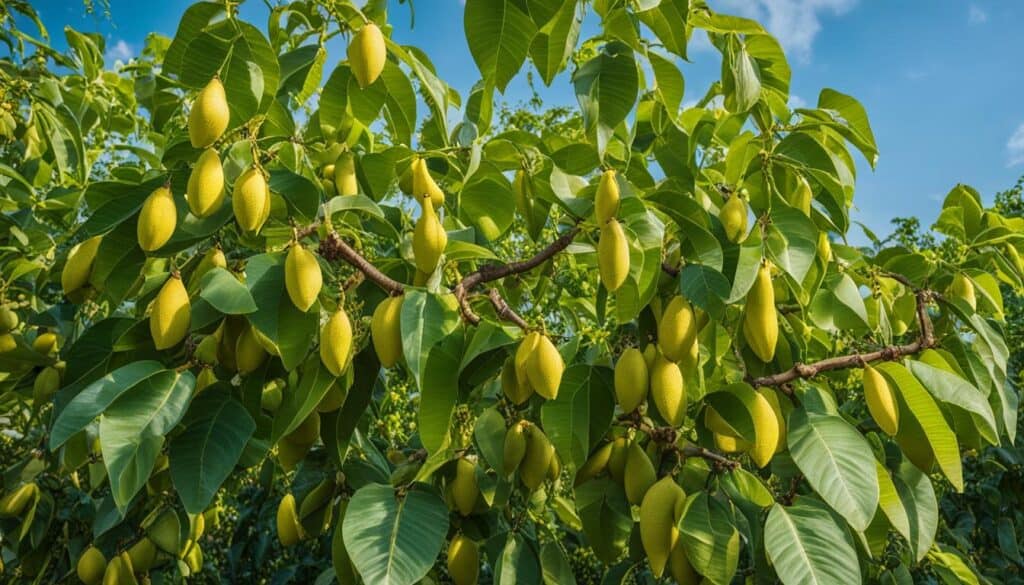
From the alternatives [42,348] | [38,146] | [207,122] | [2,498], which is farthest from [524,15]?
[38,146]

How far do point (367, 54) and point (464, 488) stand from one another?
0.63 metres

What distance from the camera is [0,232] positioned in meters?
2.06

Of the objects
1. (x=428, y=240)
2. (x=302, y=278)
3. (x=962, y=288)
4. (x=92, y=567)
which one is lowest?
(x=92, y=567)

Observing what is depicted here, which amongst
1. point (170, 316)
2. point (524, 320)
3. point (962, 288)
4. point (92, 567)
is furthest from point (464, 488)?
point (92, 567)

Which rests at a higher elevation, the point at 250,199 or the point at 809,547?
the point at 250,199

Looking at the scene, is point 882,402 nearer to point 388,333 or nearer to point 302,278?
point 388,333

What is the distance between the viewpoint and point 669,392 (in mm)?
1071

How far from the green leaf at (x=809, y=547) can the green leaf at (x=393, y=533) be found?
15.5 inches

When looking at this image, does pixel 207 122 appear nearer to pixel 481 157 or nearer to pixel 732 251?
pixel 481 157

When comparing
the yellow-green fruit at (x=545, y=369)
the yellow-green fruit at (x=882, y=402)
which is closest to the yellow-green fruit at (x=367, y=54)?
the yellow-green fruit at (x=545, y=369)

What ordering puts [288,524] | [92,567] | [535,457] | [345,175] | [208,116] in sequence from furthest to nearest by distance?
1. [92,567]
2. [288,524]
3. [345,175]
4. [535,457]
5. [208,116]

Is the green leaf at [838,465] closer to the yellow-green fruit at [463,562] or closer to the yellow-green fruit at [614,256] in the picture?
the yellow-green fruit at [614,256]

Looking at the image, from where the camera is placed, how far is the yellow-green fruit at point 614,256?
1.01m

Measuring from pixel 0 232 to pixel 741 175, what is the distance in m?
1.76
